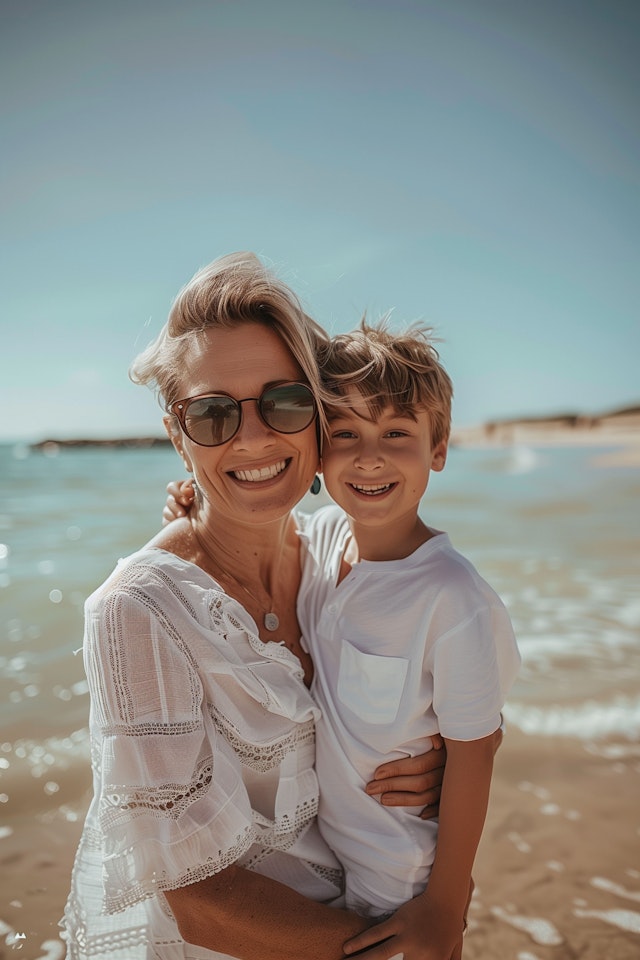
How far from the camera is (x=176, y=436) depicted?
2.53m

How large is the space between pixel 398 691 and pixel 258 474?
85cm

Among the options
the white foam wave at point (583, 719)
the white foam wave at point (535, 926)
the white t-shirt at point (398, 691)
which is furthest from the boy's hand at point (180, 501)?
the white foam wave at point (583, 719)

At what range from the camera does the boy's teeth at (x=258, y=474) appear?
238 centimetres

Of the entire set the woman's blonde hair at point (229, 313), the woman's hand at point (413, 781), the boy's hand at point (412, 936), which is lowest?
the boy's hand at point (412, 936)

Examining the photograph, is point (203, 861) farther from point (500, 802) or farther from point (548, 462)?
point (548, 462)

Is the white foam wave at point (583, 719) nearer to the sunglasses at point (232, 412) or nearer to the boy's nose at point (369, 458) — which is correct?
the boy's nose at point (369, 458)

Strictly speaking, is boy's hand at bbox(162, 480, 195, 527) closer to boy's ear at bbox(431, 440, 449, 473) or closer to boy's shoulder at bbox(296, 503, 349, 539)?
boy's shoulder at bbox(296, 503, 349, 539)

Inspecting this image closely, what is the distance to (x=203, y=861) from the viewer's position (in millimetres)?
1858

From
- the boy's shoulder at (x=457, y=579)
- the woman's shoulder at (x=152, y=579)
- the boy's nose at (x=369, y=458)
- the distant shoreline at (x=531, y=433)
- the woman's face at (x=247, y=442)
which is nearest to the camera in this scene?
the woman's shoulder at (x=152, y=579)

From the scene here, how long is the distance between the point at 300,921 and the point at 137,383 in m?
1.89

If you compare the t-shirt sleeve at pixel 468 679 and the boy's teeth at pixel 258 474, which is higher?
the boy's teeth at pixel 258 474

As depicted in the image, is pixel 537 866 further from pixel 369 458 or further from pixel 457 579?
pixel 369 458

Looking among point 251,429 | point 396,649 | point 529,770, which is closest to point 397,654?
A: point 396,649

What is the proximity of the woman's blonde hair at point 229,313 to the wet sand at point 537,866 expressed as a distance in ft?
9.00
